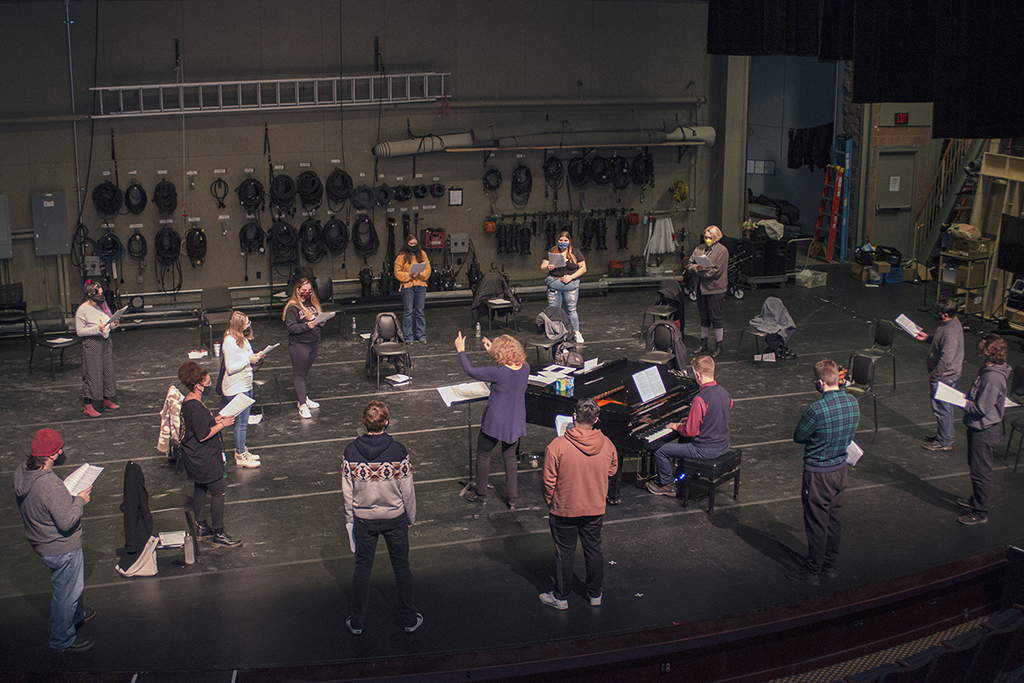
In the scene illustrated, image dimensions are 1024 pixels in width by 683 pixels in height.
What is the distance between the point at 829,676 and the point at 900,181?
12.9 m

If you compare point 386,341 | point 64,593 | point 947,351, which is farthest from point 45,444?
point 947,351

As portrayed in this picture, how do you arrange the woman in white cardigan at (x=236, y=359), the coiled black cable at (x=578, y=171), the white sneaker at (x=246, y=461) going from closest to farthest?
the woman in white cardigan at (x=236, y=359) → the white sneaker at (x=246, y=461) → the coiled black cable at (x=578, y=171)

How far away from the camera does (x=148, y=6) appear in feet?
44.1

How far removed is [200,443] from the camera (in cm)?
667

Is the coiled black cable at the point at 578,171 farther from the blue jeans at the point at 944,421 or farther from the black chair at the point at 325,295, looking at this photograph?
the blue jeans at the point at 944,421

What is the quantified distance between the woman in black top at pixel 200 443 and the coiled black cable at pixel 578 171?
971 centimetres

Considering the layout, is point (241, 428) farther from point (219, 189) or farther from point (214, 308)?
point (219, 189)

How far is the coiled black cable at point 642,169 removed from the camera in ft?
52.3

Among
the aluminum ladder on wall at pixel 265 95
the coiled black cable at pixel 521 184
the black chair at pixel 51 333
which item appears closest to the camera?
the black chair at pixel 51 333

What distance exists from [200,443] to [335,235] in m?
8.50

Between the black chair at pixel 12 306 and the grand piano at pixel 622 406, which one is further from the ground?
the black chair at pixel 12 306

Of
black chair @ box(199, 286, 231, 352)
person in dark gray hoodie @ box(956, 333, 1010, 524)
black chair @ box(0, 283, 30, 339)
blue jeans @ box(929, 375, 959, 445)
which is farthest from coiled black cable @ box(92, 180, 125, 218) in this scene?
person in dark gray hoodie @ box(956, 333, 1010, 524)

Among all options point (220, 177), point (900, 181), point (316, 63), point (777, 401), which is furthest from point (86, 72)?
point (900, 181)

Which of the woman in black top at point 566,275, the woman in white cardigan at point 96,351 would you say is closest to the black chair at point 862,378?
the woman in black top at point 566,275
